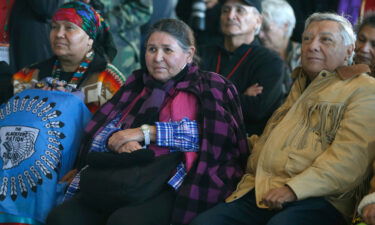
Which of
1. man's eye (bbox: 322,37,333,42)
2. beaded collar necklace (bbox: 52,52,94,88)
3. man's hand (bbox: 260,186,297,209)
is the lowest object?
man's hand (bbox: 260,186,297,209)

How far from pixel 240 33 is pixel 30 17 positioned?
1651 millimetres

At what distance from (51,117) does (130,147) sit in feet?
2.14

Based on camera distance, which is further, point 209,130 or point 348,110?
point 209,130

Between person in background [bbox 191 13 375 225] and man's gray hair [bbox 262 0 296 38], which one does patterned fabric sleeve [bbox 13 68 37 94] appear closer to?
person in background [bbox 191 13 375 225]

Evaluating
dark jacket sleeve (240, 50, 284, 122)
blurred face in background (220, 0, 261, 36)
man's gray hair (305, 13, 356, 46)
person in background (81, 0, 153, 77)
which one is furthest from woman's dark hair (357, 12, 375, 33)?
person in background (81, 0, 153, 77)

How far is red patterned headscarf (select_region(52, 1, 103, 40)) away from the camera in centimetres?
383

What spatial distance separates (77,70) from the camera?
3873mm

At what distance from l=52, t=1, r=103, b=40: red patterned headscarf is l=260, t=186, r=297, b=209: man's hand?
1.80 m

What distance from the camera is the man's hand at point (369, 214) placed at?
92.5 inches

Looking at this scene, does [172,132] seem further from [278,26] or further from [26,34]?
[278,26]

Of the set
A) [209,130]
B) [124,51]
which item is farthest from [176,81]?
[124,51]

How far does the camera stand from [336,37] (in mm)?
2951

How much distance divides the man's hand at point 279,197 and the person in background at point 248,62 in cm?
118

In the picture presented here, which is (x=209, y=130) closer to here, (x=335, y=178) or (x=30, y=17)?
(x=335, y=178)
